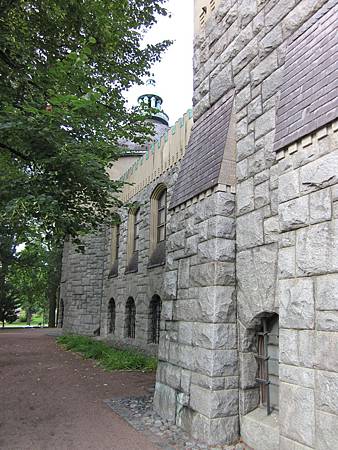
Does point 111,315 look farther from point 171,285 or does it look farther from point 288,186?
point 288,186

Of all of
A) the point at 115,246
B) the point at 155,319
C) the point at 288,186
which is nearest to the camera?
the point at 288,186

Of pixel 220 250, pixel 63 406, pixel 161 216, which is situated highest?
pixel 161 216

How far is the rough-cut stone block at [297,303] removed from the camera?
295 centimetres

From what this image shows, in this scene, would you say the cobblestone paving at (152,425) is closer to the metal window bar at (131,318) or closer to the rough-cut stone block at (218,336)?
the rough-cut stone block at (218,336)

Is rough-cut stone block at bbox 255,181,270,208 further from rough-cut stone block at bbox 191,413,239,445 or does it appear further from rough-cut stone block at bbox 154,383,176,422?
rough-cut stone block at bbox 154,383,176,422

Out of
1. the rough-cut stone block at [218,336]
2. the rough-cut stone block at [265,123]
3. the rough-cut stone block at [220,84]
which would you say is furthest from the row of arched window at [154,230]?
the rough-cut stone block at [218,336]

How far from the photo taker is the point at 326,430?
8.77ft

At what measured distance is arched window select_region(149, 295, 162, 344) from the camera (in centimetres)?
1068

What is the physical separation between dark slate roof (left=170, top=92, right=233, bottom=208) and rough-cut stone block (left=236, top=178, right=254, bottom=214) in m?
0.30

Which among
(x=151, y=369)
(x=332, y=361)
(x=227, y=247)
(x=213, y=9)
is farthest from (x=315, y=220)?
(x=151, y=369)

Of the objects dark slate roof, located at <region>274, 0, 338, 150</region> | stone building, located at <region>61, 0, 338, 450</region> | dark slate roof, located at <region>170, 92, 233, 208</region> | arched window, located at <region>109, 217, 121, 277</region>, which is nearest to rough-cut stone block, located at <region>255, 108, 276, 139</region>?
stone building, located at <region>61, 0, 338, 450</region>

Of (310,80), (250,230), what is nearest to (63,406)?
(250,230)

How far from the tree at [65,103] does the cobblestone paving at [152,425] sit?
270 cm

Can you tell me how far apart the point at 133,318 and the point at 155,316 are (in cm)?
196
